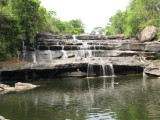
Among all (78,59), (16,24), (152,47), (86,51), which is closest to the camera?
(78,59)

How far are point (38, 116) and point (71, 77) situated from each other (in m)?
16.4

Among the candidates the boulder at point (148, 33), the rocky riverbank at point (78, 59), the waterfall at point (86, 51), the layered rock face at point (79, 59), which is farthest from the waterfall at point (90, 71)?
the boulder at point (148, 33)

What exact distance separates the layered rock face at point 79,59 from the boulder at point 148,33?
3.74 metres

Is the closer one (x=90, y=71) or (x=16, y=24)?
(x=16, y=24)

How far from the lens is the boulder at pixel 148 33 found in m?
32.4

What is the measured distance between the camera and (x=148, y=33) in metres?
32.9

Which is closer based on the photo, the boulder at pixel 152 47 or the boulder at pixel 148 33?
the boulder at pixel 152 47

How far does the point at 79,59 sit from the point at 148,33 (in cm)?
1671

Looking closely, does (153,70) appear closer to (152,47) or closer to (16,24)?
(152,47)

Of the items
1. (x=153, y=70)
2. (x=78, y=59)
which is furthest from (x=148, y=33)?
(x=78, y=59)

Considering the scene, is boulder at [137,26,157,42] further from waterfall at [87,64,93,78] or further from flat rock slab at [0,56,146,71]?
waterfall at [87,64,93,78]

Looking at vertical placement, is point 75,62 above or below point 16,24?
below

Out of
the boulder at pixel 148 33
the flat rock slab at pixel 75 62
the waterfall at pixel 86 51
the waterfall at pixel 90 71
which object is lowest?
the waterfall at pixel 90 71

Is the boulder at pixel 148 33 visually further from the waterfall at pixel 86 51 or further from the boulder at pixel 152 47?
the waterfall at pixel 86 51
